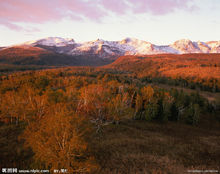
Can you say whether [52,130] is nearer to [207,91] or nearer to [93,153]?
[93,153]

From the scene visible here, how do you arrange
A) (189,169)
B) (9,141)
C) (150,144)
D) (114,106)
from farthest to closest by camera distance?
(114,106) < (150,144) < (9,141) < (189,169)

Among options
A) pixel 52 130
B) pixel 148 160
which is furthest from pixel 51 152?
pixel 148 160

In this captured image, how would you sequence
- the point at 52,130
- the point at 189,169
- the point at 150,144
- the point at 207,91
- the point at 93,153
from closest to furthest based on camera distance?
the point at 52,130 < the point at 189,169 < the point at 93,153 < the point at 150,144 < the point at 207,91

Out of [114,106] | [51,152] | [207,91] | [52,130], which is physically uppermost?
[52,130]

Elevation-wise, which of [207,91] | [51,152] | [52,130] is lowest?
[207,91]

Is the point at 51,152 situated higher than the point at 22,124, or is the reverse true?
the point at 51,152

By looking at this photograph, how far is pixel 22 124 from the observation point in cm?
4419

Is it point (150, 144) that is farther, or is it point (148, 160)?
point (150, 144)

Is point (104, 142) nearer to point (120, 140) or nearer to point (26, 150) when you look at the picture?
point (120, 140)

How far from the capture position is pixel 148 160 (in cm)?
2634

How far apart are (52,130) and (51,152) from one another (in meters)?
2.90

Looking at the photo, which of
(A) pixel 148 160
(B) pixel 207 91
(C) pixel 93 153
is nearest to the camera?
(A) pixel 148 160

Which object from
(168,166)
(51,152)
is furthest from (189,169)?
(51,152)

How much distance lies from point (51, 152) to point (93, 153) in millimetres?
13841
